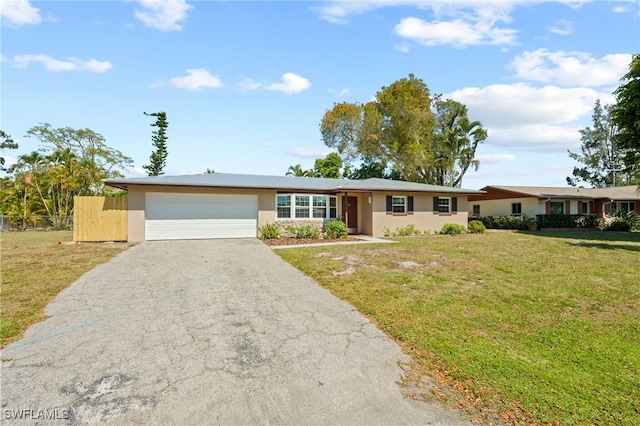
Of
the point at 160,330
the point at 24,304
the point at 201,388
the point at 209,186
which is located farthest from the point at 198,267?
the point at 209,186

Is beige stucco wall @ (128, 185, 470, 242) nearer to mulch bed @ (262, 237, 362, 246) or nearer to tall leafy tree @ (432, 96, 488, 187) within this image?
mulch bed @ (262, 237, 362, 246)

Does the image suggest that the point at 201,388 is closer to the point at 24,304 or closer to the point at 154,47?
the point at 24,304

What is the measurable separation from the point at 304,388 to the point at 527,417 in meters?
1.96

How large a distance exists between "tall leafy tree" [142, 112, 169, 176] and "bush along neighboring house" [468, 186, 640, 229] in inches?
1158

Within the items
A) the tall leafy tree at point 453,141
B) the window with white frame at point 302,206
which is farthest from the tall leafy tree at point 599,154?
the window with white frame at point 302,206

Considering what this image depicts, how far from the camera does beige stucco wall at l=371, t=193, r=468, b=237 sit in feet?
58.2

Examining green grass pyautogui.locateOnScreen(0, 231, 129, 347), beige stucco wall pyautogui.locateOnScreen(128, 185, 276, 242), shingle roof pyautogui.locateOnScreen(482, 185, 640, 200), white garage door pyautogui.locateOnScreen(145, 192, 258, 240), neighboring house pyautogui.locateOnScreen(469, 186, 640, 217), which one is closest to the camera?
green grass pyautogui.locateOnScreen(0, 231, 129, 347)

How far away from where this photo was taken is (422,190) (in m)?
18.2

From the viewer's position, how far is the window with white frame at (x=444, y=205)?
19.5 meters

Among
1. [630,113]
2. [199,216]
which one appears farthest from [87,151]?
[630,113]

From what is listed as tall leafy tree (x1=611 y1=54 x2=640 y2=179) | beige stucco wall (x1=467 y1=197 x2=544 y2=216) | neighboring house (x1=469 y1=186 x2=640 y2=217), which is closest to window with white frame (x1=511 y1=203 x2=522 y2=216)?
neighboring house (x1=469 y1=186 x2=640 y2=217)

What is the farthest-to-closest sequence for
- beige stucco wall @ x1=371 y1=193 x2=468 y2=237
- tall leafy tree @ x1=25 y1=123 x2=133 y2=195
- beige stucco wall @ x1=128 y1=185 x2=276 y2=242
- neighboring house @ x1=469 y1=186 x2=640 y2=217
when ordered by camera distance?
1. tall leafy tree @ x1=25 y1=123 x2=133 y2=195
2. neighboring house @ x1=469 y1=186 x2=640 y2=217
3. beige stucco wall @ x1=371 y1=193 x2=468 y2=237
4. beige stucco wall @ x1=128 y1=185 x2=276 y2=242

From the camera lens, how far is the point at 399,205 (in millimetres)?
18344

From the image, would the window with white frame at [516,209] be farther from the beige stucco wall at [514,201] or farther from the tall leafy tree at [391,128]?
the tall leafy tree at [391,128]
